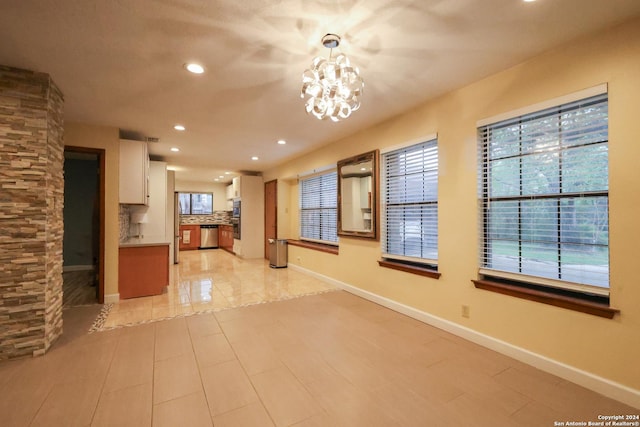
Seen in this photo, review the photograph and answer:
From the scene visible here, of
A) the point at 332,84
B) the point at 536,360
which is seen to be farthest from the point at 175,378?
the point at 536,360

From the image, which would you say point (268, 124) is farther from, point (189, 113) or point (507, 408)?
point (507, 408)

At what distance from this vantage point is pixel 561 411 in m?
1.83

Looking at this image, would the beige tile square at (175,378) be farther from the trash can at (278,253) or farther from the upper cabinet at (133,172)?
the trash can at (278,253)

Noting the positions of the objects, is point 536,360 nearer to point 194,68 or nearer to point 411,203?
point 411,203

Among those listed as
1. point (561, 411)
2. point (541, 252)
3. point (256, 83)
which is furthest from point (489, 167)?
point (256, 83)

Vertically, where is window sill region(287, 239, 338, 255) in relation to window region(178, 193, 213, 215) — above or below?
below

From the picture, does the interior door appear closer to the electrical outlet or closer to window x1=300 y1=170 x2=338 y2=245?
window x1=300 y1=170 x2=338 y2=245

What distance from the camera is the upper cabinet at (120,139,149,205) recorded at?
4.25 meters

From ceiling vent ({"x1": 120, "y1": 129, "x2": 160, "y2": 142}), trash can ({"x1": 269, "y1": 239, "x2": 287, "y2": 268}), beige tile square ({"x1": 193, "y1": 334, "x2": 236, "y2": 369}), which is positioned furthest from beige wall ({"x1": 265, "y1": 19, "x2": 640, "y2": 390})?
ceiling vent ({"x1": 120, "y1": 129, "x2": 160, "y2": 142})

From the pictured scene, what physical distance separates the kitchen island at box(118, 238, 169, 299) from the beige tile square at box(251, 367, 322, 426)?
3077mm

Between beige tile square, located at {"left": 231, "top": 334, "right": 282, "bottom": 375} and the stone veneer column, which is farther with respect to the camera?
the stone veneer column

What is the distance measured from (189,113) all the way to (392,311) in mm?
3746

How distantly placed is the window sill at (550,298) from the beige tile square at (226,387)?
230cm

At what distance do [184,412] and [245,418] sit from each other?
42cm
